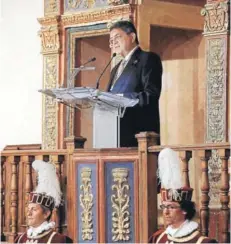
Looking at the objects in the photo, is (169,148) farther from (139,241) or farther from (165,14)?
(165,14)

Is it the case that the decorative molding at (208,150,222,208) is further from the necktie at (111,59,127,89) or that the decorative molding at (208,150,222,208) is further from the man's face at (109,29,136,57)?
the man's face at (109,29,136,57)

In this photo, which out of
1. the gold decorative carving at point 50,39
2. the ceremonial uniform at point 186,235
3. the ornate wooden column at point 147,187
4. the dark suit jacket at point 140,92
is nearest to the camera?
the ceremonial uniform at point 186,235

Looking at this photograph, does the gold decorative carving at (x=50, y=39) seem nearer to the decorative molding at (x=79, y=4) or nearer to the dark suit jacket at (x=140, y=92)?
the decorative molding at (x=79, y=4)

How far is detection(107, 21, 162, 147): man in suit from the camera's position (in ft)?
23.4

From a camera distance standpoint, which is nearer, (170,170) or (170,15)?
(170,170)

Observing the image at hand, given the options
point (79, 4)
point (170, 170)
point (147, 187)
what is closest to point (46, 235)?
point (147, 187)

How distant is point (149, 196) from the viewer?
6539mm

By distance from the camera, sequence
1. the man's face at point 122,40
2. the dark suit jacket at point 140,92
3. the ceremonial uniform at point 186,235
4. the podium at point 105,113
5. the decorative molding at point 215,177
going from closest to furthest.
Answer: the ceremonial uniform at point 186,235, the podium at point 105,113, the dark suit jacket at point 140,92, the man's face at point 122,40, the decorative molding at point 215,177

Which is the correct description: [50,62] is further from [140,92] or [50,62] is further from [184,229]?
[184,229]

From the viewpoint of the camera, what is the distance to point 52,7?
29.9ft

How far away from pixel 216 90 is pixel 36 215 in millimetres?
1950

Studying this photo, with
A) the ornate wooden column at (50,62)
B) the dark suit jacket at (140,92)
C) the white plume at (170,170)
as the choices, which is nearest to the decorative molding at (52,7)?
the ornate wooden column at (50,62)

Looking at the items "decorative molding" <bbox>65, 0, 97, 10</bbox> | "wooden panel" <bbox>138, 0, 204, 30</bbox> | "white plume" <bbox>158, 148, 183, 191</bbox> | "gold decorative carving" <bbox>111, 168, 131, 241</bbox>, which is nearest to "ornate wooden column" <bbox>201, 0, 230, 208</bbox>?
"wooden panel" <bbox>138, 0, 204, 30</bbox>

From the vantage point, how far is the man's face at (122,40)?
7.33 m
